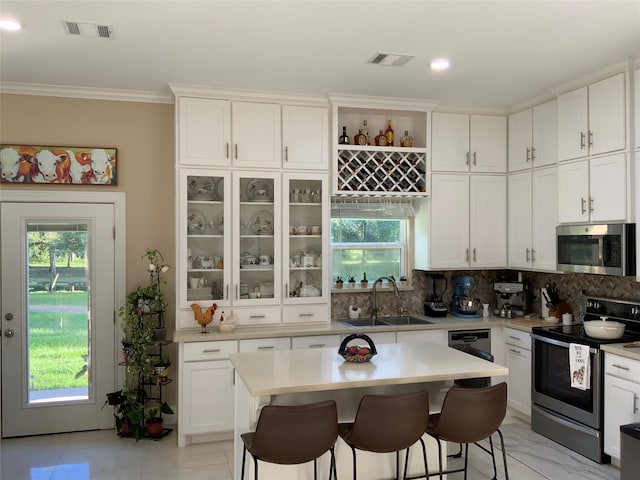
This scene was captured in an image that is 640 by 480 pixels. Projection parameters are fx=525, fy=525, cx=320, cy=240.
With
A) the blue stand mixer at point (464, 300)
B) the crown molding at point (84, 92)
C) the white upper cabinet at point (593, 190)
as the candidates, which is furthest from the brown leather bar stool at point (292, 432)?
the crown molding at point (84, 92)

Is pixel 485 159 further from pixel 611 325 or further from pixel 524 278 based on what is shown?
pixel 611 325

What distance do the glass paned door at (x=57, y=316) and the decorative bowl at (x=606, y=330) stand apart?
12.5ft

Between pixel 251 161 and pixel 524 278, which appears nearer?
pixel 251 161

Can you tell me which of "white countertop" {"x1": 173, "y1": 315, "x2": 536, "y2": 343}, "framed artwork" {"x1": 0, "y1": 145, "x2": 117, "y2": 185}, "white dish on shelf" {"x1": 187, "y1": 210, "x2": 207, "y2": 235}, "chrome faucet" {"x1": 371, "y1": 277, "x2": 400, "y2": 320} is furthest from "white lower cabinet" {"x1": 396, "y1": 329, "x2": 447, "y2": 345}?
"framed artwork" {"x1": 0, "y1": 145, "x2": 117, "y2": 185}

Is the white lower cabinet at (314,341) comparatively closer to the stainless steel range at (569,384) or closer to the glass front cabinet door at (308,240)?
the glass front cabinet door at (308,240)

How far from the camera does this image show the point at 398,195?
15.8ft

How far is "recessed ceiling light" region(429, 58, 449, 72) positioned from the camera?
12.0 feet

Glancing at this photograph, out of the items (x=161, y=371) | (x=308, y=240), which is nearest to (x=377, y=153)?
(x=308, y=240)

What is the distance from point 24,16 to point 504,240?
4269 millimetres

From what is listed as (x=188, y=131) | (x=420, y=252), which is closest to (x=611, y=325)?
(x=420, y=252)

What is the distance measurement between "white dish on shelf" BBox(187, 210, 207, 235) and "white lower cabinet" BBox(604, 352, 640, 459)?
3.20 metres

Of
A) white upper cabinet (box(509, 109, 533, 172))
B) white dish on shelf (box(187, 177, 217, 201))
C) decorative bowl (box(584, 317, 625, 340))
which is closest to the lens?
decorative bowl (box(584, 317, 625, 340))

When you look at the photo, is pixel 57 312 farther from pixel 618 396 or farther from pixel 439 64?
pixel 618 396

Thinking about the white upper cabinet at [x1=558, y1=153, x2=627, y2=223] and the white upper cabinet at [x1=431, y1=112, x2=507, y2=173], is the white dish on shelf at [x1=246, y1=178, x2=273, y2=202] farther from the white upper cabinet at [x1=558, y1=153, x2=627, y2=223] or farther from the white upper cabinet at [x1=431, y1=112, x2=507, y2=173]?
the white upper cabinet at [x1=558, y1=153, x2=627, y2=223]
